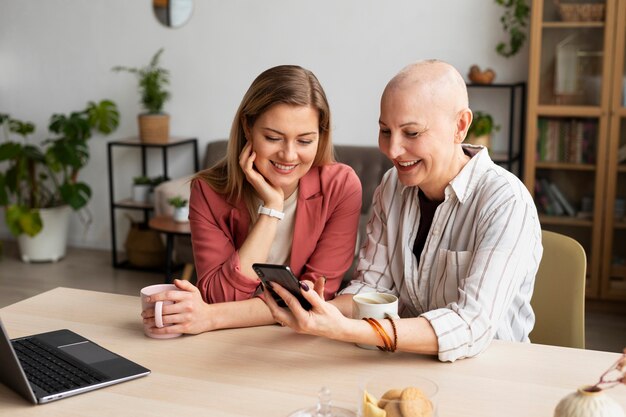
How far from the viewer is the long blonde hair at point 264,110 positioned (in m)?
1.87

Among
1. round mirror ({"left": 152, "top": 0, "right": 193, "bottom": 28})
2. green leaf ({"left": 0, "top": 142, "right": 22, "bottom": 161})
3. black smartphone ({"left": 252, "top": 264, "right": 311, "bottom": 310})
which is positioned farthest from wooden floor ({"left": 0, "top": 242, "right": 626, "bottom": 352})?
black smartphone ({"left": 252, "top": 264, "right": 311, "bottom": 310})

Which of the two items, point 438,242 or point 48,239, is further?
point 48,239

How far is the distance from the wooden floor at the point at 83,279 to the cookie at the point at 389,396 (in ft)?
9.75

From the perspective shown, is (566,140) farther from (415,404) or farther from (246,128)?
(415,404)

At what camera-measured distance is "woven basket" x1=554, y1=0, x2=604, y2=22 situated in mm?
3949

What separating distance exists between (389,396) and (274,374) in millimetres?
350

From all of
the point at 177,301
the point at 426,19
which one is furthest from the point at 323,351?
the point at 426,19

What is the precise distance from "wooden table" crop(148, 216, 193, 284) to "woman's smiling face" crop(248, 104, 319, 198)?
2.29 meters

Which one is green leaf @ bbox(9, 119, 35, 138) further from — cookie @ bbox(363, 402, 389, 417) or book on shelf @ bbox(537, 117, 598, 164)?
cookie @ bbox(363, 402, 389, 417)

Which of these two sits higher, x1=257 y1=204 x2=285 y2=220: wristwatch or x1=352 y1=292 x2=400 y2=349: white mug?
x1=257 y1=204 x2=285 y2=220: wristwatch

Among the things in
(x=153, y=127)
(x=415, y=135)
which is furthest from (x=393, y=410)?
(x=153, y=127)

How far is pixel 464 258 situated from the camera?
168 cm

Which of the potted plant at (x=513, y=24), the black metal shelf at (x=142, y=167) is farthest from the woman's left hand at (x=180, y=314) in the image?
the black metal shelf at (x=142, y=167)

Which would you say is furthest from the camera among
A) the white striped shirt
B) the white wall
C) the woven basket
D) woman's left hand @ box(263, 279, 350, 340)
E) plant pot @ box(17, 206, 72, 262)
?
plant pot @ box(17, 206, 72, 262)
